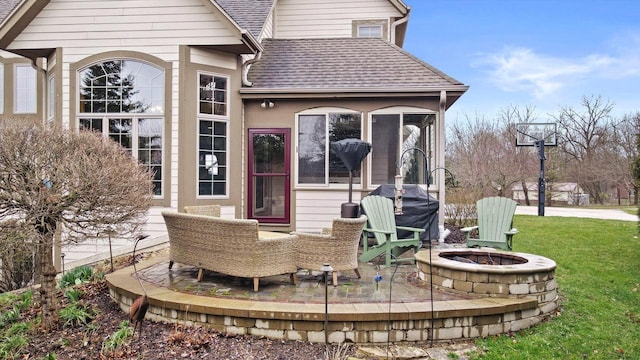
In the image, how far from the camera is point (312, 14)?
11148mm

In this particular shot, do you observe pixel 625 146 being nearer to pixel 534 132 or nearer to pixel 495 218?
pixel 534 132

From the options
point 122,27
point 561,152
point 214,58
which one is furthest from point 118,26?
point 561,152

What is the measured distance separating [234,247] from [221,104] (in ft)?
14.2

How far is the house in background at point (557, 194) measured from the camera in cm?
2235

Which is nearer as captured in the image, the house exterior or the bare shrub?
the house exterior

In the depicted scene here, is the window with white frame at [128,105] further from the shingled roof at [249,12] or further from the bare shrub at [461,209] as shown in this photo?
the bare shrub at [461,209]

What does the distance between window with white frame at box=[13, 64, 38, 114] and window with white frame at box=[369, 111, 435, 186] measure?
8.98 metres

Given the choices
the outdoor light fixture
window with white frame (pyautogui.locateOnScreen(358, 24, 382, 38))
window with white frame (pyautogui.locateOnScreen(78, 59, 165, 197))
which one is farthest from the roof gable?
window with white frame (pyautogui.locateOnScreen(358, 24, 382, 38))

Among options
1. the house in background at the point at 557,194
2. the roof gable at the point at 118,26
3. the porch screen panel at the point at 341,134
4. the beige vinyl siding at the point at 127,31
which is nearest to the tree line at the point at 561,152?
the house in background at the point at 557,194

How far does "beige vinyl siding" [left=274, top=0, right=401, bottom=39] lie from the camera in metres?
11.0

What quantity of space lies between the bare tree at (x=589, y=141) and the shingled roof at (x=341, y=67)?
68.6ft

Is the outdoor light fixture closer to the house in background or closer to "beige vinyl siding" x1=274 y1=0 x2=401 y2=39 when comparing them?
"beige vinyl siding" x1=274 y1=0 x2=401 y2=39

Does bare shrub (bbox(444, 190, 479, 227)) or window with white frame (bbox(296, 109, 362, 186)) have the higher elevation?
window with white frame (bbox(296, 109, 362, 186))

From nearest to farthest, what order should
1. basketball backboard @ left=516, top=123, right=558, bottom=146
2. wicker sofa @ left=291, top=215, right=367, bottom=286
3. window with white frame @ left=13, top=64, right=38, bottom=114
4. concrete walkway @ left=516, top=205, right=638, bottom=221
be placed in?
wicker sofa @ left=291, top=215, right=367, bottom=286, window with white frame @ left=13, top=64, right=38, bottom=114, concrete walkway @ left=516, top=205, right=638, bottom=221, basketball backboard @ left=516, top=123, right=558, bottom=146
